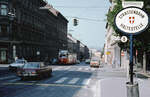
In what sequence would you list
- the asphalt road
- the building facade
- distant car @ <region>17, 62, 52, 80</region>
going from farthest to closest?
the building facade < distant car @ <region>17, 62, 52, 80</region> < the asphalt road

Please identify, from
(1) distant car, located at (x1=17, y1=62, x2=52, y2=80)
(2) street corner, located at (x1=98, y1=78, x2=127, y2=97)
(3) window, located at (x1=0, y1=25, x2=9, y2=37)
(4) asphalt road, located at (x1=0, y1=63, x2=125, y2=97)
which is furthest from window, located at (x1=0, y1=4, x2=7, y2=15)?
(2) street corner, located at (x1=98, y1=78, x2=127, y2=97)

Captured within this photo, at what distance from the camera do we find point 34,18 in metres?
58.1

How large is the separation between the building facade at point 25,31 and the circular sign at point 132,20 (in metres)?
29.2

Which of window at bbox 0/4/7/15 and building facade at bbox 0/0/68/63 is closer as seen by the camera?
building facade at bbox 0/0/68/63

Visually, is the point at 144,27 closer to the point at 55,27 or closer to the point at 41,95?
the point at 41,95

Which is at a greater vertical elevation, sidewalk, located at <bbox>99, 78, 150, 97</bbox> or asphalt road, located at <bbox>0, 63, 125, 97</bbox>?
sidewalk, located at <bbox>99, 78, 150, 97</bbox>

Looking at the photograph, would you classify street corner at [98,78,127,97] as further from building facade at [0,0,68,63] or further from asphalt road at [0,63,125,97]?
building facade at [0,0,68,63]

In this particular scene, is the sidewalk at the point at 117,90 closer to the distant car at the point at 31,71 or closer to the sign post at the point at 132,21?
the distant car at the point at 31,71

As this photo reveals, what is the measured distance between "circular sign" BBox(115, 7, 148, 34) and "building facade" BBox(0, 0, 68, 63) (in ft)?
95.8

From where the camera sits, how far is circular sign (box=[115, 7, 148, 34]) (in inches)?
150

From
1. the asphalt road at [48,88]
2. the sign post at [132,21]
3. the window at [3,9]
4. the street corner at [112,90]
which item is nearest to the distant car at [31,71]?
the asphalt road at [48,88]

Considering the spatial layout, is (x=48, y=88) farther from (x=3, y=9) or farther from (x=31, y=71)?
(x=3, y=9)

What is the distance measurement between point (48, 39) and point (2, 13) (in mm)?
28326

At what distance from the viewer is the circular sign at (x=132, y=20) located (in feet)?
12.5
